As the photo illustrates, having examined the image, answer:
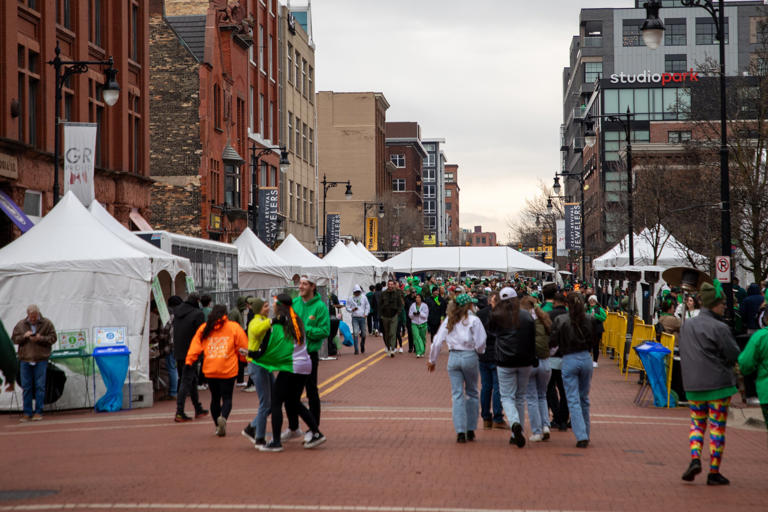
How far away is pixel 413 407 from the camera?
1598cm

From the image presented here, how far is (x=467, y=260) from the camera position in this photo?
52.8 meters

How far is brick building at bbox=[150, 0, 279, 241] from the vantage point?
142 feet

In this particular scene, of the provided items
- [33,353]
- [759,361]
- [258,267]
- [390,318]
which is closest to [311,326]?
[759,361]

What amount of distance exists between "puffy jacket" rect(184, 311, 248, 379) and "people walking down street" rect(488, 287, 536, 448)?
133 inches

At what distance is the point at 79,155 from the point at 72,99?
6.90m

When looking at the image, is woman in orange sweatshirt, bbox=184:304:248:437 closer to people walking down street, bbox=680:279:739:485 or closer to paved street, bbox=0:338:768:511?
paved street, bbox=0:338:768:511

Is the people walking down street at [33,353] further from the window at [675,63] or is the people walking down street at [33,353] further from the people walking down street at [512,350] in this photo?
the window at [675,63]

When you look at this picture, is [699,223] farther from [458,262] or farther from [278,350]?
[278,350]

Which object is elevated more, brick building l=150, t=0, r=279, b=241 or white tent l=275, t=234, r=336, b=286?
brick building l=150, t=0, r=279, b=241

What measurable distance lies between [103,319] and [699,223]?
2257 centimetres

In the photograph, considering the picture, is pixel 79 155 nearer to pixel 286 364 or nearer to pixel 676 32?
pixel 286 364

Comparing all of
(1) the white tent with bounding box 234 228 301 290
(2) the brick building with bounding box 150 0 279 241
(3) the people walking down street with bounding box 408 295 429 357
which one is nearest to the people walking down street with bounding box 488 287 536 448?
(3) the people walking down street with bounding box 408 295 429 357

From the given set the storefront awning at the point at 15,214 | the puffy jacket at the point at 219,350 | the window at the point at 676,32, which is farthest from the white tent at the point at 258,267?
the window at the point at 676,32

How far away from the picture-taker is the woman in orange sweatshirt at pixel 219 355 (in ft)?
42.5
